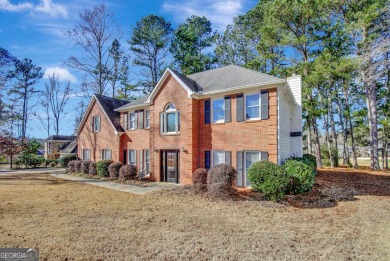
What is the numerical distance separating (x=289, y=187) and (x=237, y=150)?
11.2 ft

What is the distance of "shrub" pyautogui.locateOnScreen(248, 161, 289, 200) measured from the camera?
33.7 feet

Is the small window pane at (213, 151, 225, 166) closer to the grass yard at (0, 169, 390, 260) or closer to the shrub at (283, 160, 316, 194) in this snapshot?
the grass yard at (0, 169, 390, 260)

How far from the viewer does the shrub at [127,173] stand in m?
16.9

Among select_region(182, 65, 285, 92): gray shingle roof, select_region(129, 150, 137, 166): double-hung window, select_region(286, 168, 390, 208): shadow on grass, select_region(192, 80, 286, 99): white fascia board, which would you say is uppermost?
select_region(182, 65, 285, 92): gray shingle roof

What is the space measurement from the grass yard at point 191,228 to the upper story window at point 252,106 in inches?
199

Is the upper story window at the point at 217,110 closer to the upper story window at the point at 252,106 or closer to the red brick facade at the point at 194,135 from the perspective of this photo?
the red brick facade at the point at 194,135

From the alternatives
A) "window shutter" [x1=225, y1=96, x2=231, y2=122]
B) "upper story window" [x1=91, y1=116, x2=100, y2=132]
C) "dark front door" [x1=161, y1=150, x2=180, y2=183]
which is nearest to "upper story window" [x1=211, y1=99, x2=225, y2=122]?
"window shutter" [x1=225, y1=96, x2=231, y2=122]

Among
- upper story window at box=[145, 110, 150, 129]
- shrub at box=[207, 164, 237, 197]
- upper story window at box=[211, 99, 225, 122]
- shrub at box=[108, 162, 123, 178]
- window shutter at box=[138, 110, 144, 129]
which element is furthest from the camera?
window shutter at box=[138, 110, 144, 129]

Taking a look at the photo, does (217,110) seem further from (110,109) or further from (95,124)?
(95,124)

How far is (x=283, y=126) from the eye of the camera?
13.4 meters

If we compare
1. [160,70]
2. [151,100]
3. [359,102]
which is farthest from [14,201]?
[359,102]

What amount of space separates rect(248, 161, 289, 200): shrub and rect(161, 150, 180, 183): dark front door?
623cm

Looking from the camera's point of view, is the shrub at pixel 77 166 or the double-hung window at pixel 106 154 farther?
the shrub at pixel 77 166

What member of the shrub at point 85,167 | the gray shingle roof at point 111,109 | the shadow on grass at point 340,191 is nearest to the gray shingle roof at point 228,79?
the shadow on grass at point 340,191
